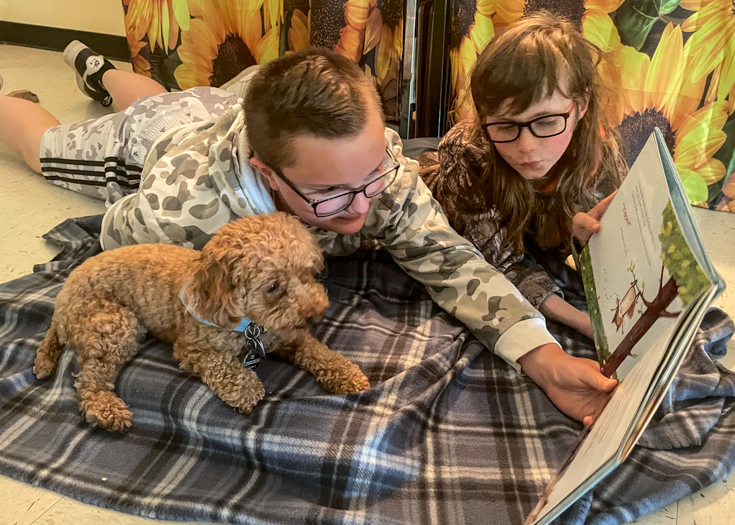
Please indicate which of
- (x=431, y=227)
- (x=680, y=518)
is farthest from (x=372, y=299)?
(x=680, y=518)

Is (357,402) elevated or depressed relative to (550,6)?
depressed

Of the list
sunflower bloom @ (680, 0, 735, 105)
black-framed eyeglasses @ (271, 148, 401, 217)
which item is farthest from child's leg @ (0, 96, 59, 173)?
sunflower bloom @ (680, 0, 735, 105)

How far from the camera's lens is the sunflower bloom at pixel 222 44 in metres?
2.13

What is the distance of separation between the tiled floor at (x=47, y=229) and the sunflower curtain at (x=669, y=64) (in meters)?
0.21

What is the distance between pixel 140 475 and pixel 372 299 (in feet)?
2.22

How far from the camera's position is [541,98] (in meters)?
1.14

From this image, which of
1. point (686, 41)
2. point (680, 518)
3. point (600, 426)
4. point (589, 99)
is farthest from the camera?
point (686, 41)

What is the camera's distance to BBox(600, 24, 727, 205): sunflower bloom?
1668mm

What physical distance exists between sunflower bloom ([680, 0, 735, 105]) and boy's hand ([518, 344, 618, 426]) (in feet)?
3.73

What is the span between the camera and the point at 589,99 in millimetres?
1218

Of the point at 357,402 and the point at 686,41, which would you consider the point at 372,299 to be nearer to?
the point at 357,402

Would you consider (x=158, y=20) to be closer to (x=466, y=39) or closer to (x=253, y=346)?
(x=466, y=39)

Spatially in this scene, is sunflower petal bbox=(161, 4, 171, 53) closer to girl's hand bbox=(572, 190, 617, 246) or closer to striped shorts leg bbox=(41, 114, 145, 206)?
striped shorts leg bbox=(41, 114, 145, 206)

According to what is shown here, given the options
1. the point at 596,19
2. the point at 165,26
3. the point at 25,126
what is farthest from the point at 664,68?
the point at 25,126
